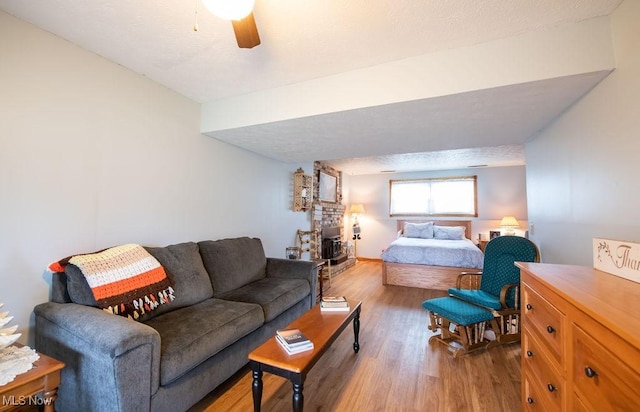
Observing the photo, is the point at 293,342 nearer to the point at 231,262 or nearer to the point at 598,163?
the point at 231,262

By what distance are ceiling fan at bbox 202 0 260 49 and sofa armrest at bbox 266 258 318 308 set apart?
7.76 feet

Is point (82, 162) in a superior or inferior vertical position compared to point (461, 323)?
superior

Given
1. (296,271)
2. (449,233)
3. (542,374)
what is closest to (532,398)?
(542,374)

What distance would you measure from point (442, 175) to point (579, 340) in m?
6.15

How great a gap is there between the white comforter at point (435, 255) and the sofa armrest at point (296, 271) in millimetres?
2143

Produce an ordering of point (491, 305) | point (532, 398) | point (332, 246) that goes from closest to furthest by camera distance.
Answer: point (532, 398)
point (491, 305)
point (332, 246)

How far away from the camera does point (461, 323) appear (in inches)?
89.0

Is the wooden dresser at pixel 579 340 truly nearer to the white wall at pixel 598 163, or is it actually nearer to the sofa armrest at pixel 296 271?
the white wall at pixel 598 163

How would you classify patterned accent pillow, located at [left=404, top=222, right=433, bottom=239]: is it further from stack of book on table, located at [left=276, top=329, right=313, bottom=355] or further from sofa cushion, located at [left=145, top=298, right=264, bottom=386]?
stack of book on table, located at [left=276, top=329, right=313, bottom=355]

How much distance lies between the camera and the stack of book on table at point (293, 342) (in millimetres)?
1474

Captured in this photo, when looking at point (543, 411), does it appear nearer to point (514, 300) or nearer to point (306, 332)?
point (306, 332)

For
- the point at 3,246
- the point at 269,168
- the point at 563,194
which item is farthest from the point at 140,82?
the point at 563,194

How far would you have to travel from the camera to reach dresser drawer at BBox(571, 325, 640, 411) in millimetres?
629

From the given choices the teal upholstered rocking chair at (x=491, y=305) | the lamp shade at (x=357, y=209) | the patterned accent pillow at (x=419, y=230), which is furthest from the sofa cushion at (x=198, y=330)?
the lamp shade at (x=357, y=209)
